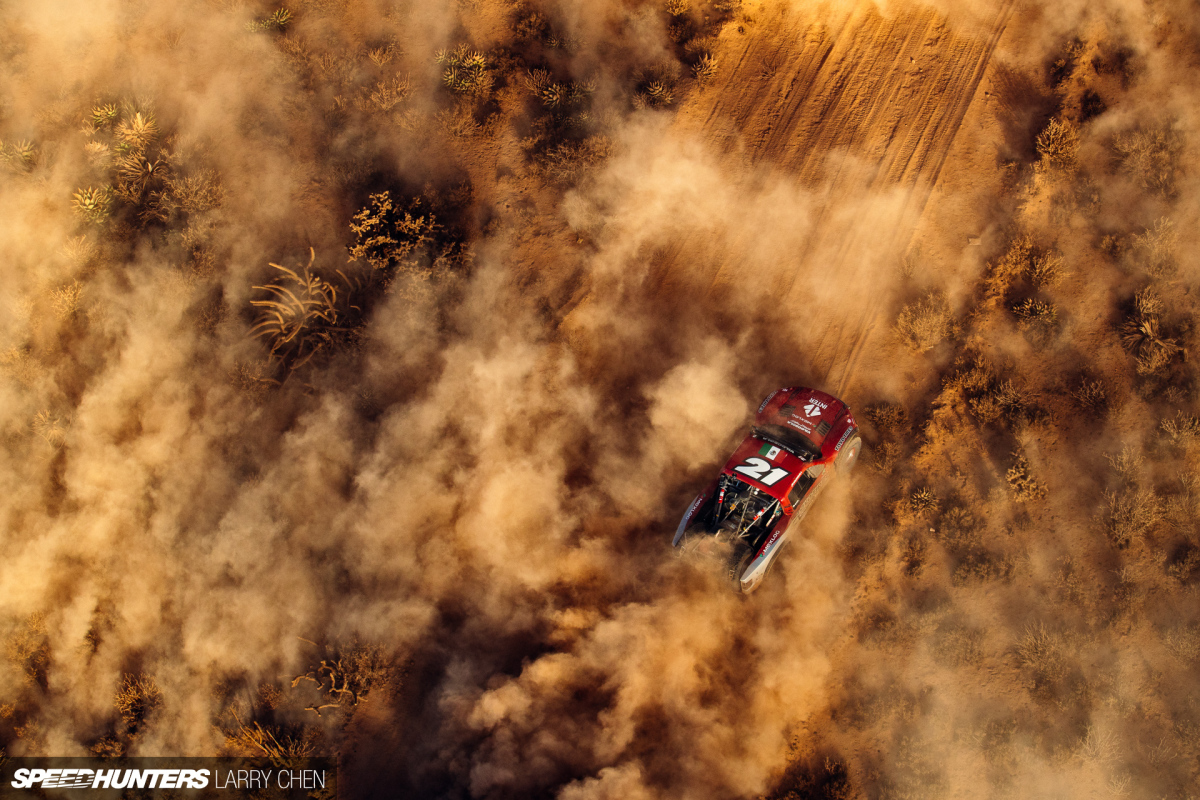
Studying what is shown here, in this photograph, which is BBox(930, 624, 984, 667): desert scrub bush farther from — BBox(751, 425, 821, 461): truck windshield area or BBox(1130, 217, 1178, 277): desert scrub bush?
BBox(1130, 217, 1178, 277): desert scrub bush

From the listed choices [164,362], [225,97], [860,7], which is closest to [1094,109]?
[860,7]

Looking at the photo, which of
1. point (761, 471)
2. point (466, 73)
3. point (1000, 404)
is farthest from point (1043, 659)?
point (466, 73)

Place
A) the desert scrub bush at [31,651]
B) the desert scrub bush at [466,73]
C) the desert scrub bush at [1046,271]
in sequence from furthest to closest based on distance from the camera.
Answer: the desert scrub bush at [466,73] → the desert scrub bush at [1046,271] → the desert scrub bush at [31,651]

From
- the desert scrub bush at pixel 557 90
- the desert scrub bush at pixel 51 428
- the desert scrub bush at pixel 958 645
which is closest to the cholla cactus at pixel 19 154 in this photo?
the desert scrub bush at pixel 51 428

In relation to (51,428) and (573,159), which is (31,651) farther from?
(573,159)

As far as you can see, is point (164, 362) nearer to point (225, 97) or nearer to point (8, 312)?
point (8, 312)

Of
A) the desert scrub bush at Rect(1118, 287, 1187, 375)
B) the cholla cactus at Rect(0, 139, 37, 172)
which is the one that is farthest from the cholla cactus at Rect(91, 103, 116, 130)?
the desert scrub bush at Rect(1118, 287, 1187, 375)

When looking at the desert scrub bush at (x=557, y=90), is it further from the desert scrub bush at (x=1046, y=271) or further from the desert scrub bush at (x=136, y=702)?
the desert scrub bush at (x=136, y=702)
